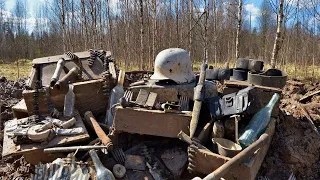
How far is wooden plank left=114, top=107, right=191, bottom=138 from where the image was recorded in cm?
361

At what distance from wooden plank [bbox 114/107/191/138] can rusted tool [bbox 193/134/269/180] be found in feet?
2.73

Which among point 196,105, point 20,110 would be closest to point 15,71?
point 20,110

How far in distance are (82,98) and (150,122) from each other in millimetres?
1480

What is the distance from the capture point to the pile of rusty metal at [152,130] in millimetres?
3211

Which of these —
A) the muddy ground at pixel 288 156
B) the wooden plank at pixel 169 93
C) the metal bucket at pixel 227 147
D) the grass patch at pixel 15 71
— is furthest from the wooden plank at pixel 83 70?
the grass patch at pixel 15 71

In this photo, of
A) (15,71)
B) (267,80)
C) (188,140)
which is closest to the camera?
(188,140)

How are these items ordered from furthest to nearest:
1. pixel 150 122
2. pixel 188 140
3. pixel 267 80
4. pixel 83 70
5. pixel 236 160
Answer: pixel 83 70, pixel 267 80, pixel 150 122, pixel 188 140, pixel 236 160

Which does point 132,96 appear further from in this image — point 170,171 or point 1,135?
point 1,135

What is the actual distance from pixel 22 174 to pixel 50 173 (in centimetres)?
49

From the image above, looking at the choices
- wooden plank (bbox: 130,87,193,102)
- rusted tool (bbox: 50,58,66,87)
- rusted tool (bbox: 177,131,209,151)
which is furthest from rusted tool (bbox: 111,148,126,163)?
rusted tool (bbox: 50,58,66,87)

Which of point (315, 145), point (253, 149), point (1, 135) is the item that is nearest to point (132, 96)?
point (253, 149)

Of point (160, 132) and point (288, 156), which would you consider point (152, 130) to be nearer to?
point (160, 132)

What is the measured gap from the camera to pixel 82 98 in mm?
4570

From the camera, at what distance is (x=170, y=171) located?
11.3 feet
